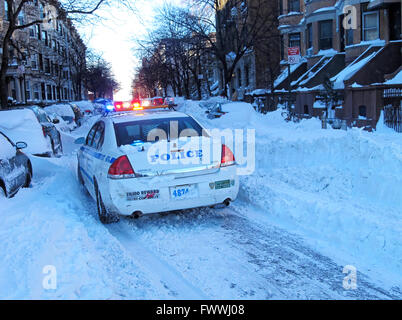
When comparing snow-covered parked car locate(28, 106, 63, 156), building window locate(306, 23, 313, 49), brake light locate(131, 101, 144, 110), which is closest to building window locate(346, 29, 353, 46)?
building window locate(306, 23, 313, 49)

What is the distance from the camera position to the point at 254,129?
13.7 metres

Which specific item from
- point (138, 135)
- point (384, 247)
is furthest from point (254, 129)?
point (384, 247)

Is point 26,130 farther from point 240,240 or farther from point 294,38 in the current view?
point 294,38

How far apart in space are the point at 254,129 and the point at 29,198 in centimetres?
768

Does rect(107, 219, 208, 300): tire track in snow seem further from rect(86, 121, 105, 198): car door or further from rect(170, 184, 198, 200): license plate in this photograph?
rect(86, 121, 105, 198): car door

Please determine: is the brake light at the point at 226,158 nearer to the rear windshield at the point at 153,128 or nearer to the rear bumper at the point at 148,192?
the rear bumper at the point at 148,192

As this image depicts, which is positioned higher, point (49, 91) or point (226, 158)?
point (49, 91)

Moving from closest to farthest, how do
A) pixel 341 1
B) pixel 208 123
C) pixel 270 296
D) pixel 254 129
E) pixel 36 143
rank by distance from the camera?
pixel 270 296, pixel 36 143, pixel 254 129, pixel 208 123, pixel 341 1

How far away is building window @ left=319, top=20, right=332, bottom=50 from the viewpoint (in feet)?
96.2

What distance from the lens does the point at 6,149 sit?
26.6ft

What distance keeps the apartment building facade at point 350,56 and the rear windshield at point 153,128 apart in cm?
1222

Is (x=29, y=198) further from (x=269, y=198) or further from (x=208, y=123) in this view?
(x=208, y=123)

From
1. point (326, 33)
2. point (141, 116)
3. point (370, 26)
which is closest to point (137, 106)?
point (141, 116)

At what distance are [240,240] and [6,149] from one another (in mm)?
4732
